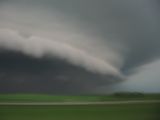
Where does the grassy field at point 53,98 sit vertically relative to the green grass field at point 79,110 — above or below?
above

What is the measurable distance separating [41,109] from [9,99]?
0.27 meters

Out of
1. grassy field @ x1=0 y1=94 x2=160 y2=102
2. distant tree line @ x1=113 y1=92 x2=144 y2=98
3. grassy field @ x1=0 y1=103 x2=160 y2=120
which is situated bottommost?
grassy field @ x1=0 y1=103 x2=160 y2=120

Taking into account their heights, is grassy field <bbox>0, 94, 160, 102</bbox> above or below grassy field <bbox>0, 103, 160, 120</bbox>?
above

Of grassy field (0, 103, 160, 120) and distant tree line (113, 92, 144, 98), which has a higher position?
distant tree line (113, 92, 144, 98)

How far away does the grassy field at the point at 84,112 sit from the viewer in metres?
2.74

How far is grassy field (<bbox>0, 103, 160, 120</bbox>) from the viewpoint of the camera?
8.99ft

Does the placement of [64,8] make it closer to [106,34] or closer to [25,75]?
[106,34]

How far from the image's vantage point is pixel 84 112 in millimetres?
2777

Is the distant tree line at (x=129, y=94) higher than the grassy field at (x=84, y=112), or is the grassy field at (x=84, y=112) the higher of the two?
the distant tree line at (x=129, y=94)

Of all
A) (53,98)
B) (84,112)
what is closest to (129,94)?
(84,112)

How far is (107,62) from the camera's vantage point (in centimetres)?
282

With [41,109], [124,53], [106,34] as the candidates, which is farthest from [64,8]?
[41,109]

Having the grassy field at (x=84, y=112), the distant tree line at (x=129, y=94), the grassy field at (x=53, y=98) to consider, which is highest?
the distant tree line at (x=129, y=94)

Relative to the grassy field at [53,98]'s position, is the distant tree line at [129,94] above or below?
above
